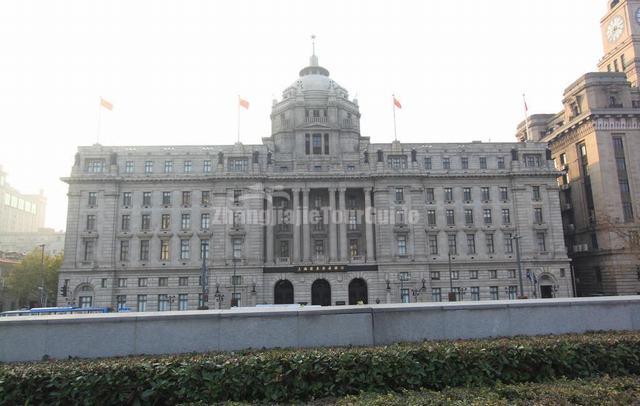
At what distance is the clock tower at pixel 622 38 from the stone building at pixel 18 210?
173176 mm

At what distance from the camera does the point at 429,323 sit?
1497cm

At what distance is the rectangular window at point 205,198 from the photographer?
61.8 m

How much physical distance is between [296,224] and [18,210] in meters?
154

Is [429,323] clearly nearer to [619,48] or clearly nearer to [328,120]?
[328,120]

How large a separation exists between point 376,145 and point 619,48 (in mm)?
47399

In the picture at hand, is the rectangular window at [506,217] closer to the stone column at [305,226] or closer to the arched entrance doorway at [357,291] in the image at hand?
the arched entrance doorway at [357,291]

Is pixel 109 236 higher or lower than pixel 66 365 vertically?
higher

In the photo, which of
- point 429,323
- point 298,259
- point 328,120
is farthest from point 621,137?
point 429,323

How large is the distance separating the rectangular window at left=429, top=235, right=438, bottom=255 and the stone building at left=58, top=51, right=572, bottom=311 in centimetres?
15

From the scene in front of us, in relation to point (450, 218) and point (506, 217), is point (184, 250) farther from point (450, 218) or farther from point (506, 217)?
point (506, 217)

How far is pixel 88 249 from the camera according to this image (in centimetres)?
6028

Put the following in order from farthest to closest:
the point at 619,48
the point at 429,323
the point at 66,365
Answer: the point at 619,48
the point at 429,323
the point at 66,365

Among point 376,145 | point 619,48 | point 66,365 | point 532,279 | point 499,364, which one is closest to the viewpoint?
point 66,365

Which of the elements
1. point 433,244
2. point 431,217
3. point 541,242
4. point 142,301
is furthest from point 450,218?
point 142,301
